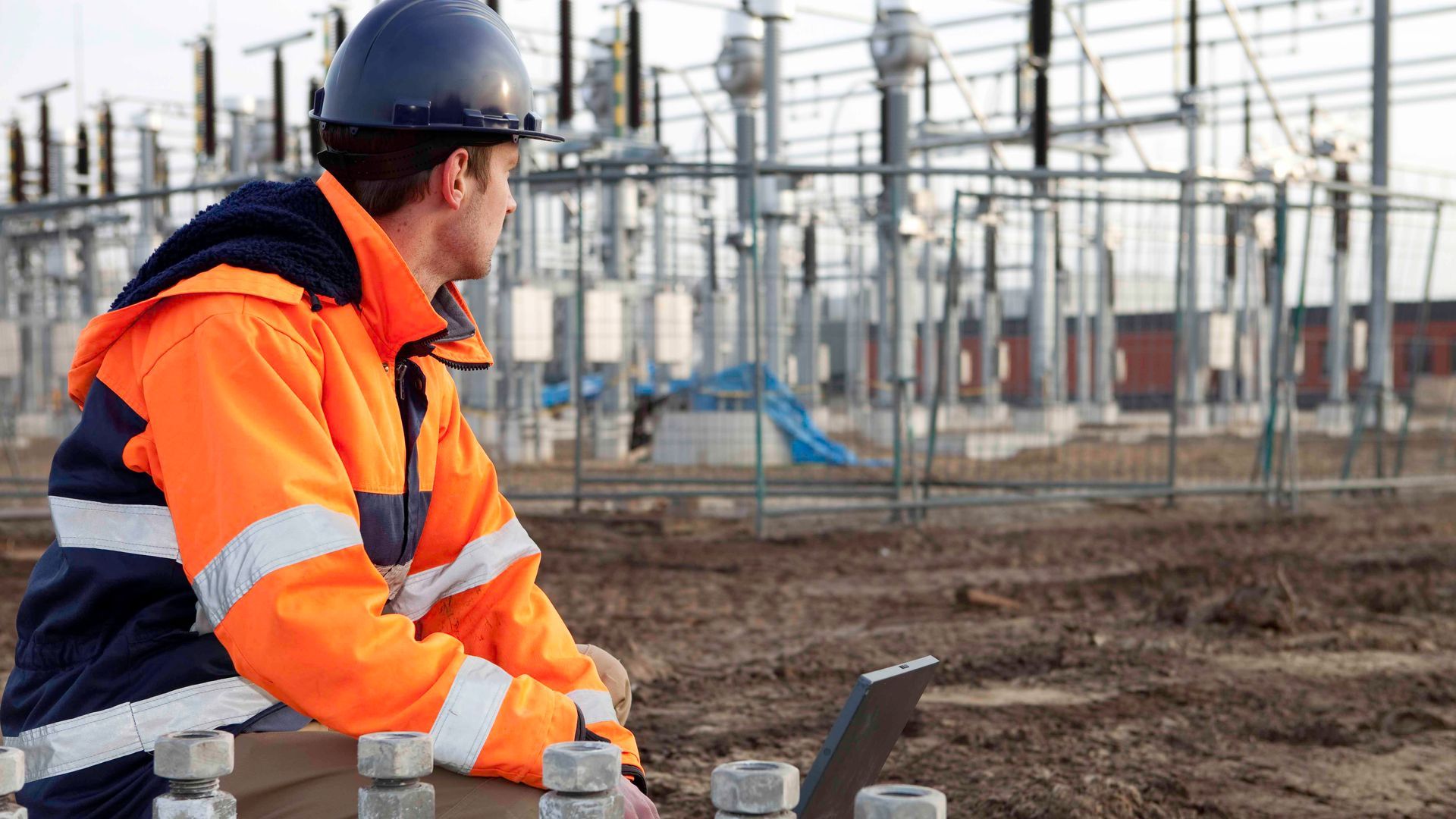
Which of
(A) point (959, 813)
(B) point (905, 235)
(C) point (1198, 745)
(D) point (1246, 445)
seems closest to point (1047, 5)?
(B) point (905, 235)

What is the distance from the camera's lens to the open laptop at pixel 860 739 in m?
1.71

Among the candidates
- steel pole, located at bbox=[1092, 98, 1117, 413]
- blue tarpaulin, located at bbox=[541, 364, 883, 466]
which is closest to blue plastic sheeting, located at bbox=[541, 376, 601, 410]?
blue tarpaulin, located at bbox=[541, 364, 883, 466]

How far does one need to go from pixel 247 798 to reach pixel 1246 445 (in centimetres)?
1212

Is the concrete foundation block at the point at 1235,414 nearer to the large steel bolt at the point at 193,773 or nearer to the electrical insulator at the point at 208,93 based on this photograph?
the electrical insulator at the point at 208,93

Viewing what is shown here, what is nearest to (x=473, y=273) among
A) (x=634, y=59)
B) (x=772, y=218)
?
(x=772, y=218)

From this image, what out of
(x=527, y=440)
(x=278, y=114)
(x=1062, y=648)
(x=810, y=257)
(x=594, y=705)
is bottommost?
(x=1062, y=648)

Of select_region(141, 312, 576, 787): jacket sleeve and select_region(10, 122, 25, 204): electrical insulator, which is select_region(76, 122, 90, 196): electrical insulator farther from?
select_region(141, 312, 576, 787): jacket sleeve

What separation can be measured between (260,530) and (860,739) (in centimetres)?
77

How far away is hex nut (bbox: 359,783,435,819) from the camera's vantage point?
1524 mm

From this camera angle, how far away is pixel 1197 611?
6.11 m

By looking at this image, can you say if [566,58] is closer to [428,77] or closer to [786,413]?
[786,413]

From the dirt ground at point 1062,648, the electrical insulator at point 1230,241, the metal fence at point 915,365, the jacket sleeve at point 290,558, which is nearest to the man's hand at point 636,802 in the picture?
the jacket sleeve at point 290,558

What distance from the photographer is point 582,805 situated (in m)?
1.46

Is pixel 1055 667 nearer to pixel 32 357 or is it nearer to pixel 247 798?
pixel 247 798
